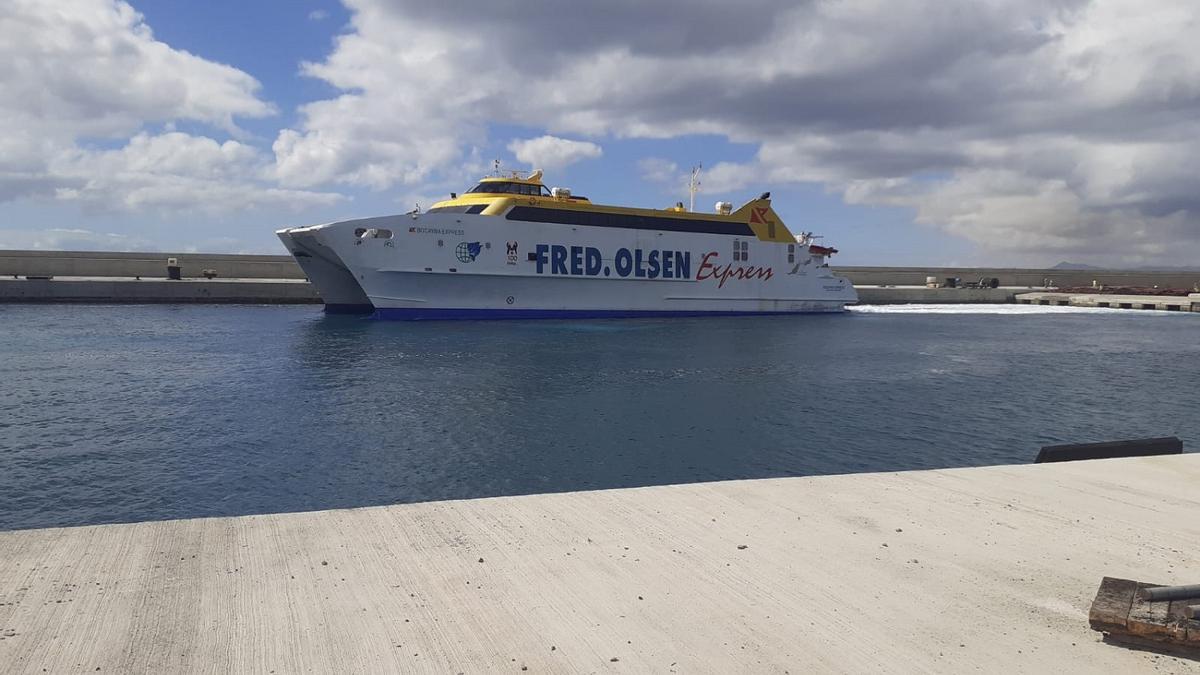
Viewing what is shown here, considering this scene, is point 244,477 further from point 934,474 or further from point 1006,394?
point 1006,394

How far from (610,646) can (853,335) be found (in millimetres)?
33270

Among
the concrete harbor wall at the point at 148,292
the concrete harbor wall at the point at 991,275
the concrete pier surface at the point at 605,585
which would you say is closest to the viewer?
the concrete pier surface at the point at 605,585

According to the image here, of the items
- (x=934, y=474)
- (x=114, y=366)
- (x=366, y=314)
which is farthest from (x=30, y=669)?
(x=366, y=314)

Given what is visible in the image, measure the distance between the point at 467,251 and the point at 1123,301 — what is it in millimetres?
60802

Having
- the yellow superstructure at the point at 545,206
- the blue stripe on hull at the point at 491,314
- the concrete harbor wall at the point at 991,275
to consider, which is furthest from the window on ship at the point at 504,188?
the concrete harbor wall at the point at 991,275

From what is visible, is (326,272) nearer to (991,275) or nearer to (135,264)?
(135,264)

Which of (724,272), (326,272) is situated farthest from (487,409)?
(724,272)

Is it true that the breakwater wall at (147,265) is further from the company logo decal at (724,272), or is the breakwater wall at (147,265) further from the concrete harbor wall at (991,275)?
the company logo decal at (724,272)

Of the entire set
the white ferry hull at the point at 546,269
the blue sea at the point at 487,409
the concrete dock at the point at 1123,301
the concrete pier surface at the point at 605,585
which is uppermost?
the white ferry hull at the point at 546,269

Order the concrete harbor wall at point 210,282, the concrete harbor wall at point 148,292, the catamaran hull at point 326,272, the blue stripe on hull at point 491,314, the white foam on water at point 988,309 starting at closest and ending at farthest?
the catamaran hull at point 326,272 < the blue stripe on hull at point 491,314 < the concrete harbor wall at point 148,292 < the concrete harbor wall at point 210,282 < the white foam on water at point 988,309

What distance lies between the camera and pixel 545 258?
35594 mm

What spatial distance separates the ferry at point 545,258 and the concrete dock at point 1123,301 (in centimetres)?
3746

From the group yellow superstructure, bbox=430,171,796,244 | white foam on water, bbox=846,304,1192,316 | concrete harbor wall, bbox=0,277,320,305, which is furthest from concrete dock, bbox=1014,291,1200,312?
concrete harbor wall, bbox=0,277,320,305

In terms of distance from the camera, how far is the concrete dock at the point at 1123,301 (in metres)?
61.3
